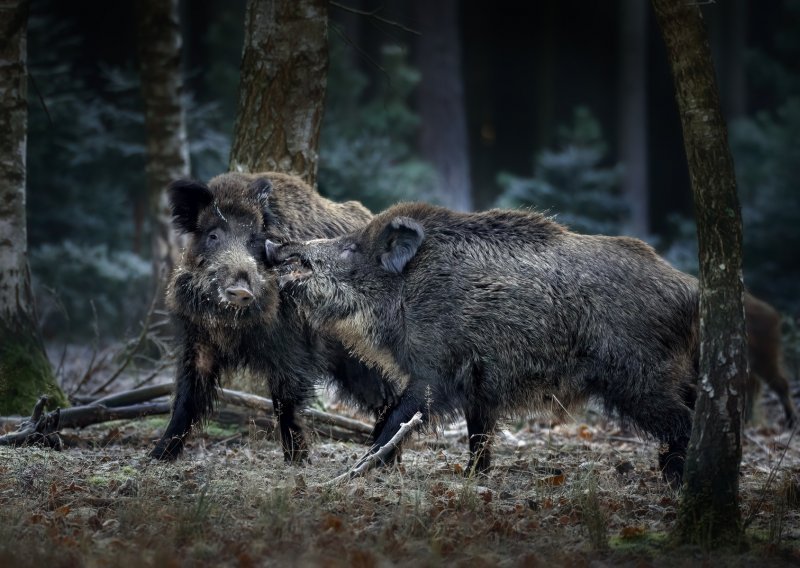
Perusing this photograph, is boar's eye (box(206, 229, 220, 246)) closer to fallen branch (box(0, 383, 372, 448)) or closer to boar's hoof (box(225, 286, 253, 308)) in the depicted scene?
boar's hoof (box(225, 286, 253, 308))

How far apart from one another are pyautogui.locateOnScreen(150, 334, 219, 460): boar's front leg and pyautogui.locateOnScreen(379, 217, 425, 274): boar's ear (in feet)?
4.69

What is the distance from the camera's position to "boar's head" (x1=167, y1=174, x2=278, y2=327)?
6.66 meters

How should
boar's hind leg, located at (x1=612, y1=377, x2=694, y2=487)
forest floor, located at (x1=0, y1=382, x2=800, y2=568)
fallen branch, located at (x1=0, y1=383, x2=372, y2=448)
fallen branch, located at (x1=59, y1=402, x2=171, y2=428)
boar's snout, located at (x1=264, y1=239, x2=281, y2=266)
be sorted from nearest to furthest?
1. forest floor, located at (x1=0, y1=382, x2=800, y2=568)
2. boar's hind leg, located at (x1=612, y1=377, x2=694, y2=487)
3. fallen branch, located at (x1=0, y1=383, x2=372, y2=448)
4. boar's snout, located at (x1=264, y1=239, x2=281, y2=266)
5. fallen branch, located at (x1=59, y1=402, x2=171, y2=428)

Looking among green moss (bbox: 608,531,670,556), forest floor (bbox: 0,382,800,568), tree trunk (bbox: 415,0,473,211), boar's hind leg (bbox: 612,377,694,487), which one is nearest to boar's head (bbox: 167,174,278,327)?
forest floor (bbox: 0,382,800,568)

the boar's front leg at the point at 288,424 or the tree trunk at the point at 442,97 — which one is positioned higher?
the tree trunk at the point at 442,97

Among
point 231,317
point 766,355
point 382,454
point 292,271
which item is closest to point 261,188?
point 292,271

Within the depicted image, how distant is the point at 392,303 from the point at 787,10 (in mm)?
17368

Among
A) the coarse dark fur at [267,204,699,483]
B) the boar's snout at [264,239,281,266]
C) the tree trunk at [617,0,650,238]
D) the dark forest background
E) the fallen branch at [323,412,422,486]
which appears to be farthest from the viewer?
the tree trunk at [617,0,650,238]

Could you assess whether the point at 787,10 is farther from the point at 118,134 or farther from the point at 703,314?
the point at 703,314

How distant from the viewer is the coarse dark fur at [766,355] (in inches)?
404

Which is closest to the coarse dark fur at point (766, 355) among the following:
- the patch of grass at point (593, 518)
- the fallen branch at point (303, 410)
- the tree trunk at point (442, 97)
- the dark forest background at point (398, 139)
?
the dark forest background at point (398, 139)

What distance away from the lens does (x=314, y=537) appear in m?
4.54

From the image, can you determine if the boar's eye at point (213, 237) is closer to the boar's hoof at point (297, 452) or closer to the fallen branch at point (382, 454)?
the boar's hoof at point (297, 452)

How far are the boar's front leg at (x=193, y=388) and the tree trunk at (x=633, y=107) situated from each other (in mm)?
18735
